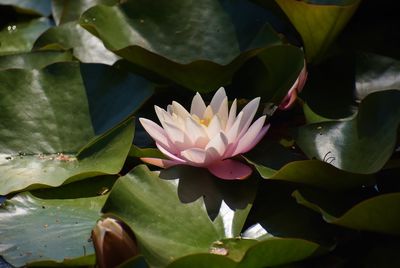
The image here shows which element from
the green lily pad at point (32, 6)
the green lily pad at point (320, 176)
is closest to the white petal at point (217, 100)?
the green lily pad at point (320, 176)

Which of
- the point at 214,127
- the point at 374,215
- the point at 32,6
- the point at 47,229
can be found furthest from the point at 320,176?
the point at 32,6

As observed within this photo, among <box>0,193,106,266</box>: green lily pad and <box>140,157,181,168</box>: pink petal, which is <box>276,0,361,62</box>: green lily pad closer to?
<box>140,157,181,168</box>: pink petal

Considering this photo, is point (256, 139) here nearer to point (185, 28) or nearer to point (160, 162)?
point (160, 162)

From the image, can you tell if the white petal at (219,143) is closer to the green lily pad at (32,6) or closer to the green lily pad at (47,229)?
the green lily pad at (47,229)

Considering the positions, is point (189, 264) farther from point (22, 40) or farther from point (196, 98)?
point (22, 40)

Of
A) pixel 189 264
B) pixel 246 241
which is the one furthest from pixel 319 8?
pixel 189 264

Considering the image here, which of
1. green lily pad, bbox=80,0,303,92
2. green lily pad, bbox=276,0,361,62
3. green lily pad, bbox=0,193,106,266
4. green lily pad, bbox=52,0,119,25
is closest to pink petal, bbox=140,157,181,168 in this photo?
green lily pad, bbox=0,193,106,266
